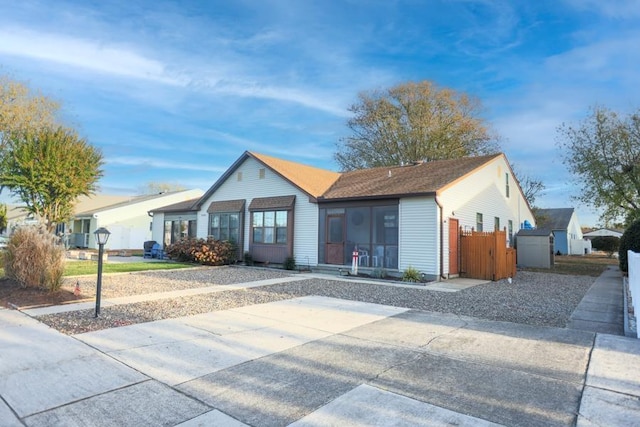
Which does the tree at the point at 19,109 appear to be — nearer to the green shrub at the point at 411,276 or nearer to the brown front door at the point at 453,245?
the green shrub at the point at 411,276

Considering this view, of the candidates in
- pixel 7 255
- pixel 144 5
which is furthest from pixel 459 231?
pixel 7 255

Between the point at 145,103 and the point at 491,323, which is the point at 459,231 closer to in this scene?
the point at 491,323

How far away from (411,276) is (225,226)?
11034 mm

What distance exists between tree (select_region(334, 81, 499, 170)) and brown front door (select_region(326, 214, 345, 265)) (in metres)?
16.4

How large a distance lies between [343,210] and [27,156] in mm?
16200

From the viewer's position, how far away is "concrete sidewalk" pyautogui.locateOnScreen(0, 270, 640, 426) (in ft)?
11.1

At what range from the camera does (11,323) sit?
21.6 ft

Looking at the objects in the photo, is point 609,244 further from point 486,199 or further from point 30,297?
point 30,297

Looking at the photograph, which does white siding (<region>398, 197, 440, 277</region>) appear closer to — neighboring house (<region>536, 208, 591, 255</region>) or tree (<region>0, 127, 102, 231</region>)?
tree (<region>0, 127, 102, 231</region>)

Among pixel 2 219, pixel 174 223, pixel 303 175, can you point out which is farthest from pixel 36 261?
pixel 2 219

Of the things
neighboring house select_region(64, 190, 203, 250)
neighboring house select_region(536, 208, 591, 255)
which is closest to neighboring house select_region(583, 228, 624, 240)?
neighboring house select_region(536, 208, 591, 255)

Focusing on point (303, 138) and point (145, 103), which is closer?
point (145, 103)

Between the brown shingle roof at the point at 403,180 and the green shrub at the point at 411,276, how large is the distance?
272cm

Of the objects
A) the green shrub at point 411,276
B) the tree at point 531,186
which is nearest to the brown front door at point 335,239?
the green shrub at point 411,276
